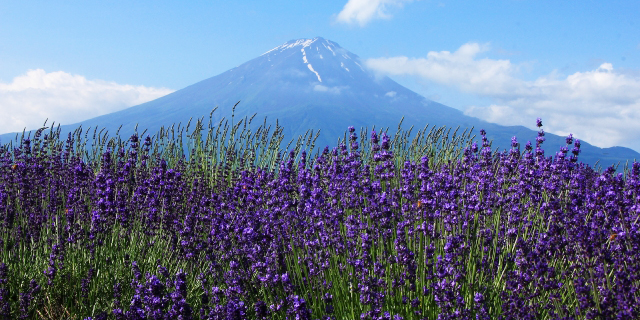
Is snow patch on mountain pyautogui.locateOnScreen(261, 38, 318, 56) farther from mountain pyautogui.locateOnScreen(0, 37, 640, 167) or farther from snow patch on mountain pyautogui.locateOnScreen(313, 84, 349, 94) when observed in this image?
snow patch on mountain pyautogui.locateOnScreen(313, 84, 349, 94)

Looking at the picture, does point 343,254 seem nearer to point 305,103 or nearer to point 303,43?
point 305,103

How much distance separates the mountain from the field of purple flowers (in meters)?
95.5

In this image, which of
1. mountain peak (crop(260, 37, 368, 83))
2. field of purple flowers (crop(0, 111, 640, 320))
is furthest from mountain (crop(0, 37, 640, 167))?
field of purple flowers (crop(0, 111, 640, 320))

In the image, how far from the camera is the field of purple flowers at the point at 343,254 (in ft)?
7.72

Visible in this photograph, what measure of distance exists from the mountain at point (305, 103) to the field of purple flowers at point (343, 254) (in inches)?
3760

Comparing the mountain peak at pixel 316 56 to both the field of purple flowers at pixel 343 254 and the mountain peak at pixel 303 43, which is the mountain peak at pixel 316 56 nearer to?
the mountain peak at pixel 303 43

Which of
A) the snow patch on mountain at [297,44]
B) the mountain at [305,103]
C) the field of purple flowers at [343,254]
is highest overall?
the snow patch on mountain at [297,44]

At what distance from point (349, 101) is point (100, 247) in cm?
13565

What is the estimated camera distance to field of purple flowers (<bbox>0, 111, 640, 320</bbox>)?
2.35 m

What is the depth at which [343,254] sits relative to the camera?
3.22m

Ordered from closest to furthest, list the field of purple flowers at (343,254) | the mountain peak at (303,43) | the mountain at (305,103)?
the field of purple flowers at (343,254) → the mountain at (305,103) → the mountain peak at (303,43)

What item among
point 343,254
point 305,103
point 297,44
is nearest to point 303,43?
point 297,44

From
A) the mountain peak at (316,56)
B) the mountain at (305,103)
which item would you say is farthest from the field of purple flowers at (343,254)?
the mountain peak at (316,56)

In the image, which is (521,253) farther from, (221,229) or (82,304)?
(82,304)
